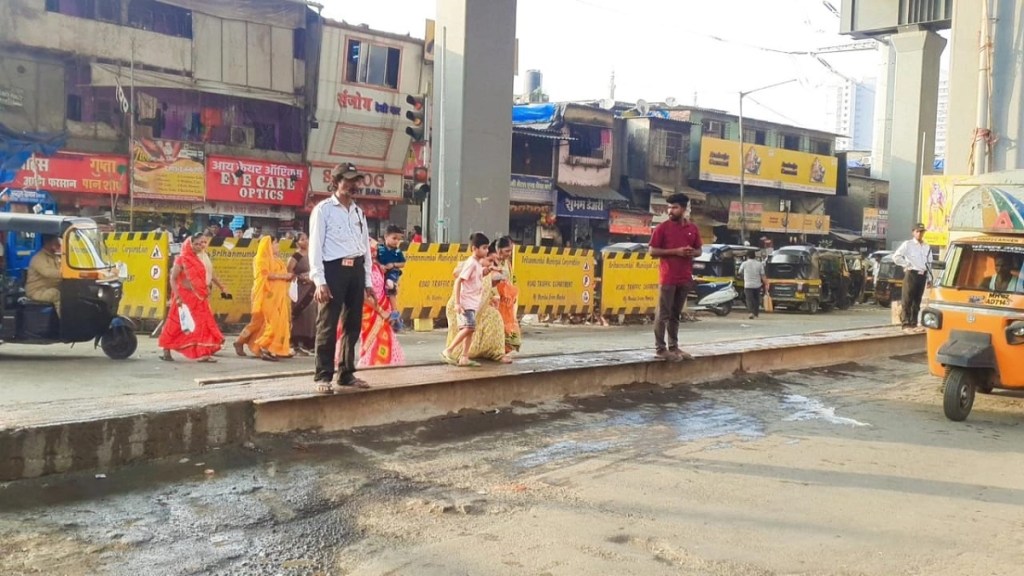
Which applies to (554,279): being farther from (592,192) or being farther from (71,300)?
(592,192)

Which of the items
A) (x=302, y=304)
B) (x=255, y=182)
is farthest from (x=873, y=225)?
(x=302, y=304)

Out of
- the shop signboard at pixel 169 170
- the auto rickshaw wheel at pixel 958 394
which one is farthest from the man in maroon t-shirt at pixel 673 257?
the shop signboard at pixel 169 170

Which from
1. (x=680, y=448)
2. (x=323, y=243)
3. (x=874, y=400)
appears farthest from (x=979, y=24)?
(x=323, y=243)

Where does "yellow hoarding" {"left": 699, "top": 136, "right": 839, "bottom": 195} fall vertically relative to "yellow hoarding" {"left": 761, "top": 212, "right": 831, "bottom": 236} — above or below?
above

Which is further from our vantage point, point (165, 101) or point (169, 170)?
point (165, 101)

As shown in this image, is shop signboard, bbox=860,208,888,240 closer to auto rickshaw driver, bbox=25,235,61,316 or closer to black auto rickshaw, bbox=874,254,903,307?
black auto rickshaw, bbox=874,254,903,307

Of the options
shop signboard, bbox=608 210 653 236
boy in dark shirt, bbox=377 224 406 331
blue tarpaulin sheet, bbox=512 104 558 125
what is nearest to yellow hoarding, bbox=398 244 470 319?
boy in dark shirt, bbox=377 224 406 331

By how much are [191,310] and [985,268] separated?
28.6ft

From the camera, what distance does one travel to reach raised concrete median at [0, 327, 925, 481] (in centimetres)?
514

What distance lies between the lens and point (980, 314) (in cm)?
840

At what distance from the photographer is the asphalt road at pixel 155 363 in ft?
28.1

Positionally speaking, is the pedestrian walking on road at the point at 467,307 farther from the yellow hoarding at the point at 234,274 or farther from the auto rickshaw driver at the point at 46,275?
the yellow hoarding at the point at 234,274

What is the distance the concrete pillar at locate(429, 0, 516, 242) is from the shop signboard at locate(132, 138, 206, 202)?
10.4 metres

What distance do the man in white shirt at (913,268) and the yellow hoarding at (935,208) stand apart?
339 millimetres
